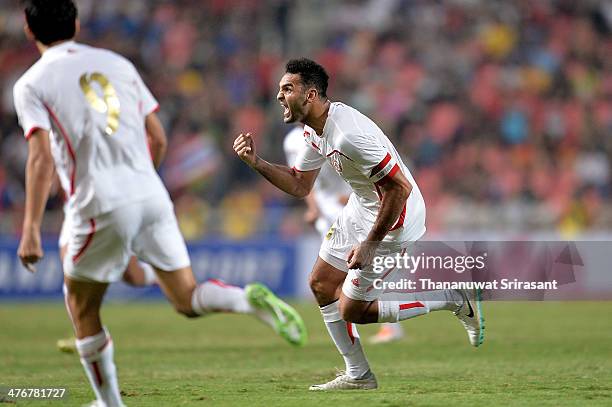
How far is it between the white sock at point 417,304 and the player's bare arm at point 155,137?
201 centimetres

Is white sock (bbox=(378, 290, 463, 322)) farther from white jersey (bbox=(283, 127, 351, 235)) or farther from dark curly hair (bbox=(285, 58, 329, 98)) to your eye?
white jersey (bbox=(283, 127, 351, 235))

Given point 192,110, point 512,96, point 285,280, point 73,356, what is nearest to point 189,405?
point 73,356

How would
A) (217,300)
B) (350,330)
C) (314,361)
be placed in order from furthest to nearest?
(314,361) → (350,330) → (217,300)

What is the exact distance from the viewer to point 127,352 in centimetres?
1116

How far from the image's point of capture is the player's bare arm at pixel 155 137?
6.26 meters

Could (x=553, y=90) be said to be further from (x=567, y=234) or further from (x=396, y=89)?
(x=567, y=234)

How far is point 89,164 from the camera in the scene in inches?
229

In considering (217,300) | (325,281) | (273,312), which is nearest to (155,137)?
(217,300)

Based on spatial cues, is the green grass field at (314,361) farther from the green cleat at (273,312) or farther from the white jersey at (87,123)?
the white jersey at (87,123)

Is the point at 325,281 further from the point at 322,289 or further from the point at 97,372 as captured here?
the point at 97,372

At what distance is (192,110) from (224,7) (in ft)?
11.9

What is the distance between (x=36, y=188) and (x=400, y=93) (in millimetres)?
15976

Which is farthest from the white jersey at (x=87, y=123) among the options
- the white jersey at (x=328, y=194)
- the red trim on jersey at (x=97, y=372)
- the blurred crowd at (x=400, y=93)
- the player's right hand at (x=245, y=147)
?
the blurred crowd at (x=400, y=93)

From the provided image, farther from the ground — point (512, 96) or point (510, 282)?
point (512, 96)
